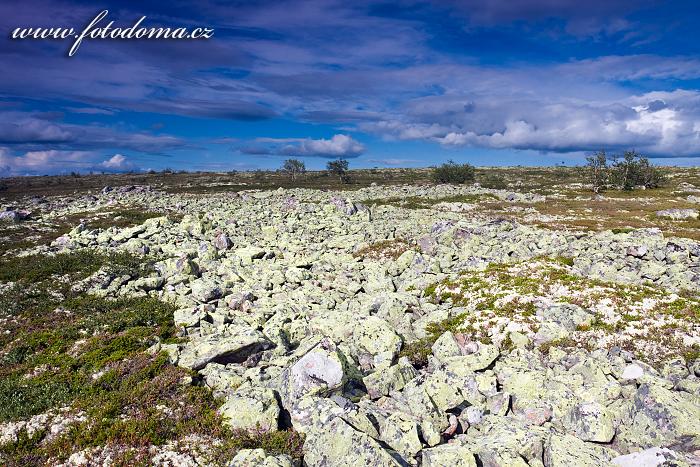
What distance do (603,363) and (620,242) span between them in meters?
18.0

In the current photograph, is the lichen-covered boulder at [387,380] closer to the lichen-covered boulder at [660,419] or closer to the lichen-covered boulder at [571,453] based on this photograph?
the lichen-covered boulder at [571,453]

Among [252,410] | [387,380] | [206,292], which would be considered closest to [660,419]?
[387,380]

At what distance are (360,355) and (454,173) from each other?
11380cm

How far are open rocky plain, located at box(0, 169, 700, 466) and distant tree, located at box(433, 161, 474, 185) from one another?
93.5 m

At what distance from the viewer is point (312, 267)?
1055 inches

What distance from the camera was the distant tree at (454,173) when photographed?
12100cm

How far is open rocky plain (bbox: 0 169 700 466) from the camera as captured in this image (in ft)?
31.5

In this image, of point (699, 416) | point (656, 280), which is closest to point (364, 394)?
point (699, 416)

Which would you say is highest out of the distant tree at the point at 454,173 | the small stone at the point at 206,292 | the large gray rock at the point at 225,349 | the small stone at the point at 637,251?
the distant tree at the point at 454,173

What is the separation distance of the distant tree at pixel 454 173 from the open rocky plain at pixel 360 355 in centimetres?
9346

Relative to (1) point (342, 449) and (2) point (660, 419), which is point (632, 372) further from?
(1) point (342, 449)

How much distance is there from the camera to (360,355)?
567 inches

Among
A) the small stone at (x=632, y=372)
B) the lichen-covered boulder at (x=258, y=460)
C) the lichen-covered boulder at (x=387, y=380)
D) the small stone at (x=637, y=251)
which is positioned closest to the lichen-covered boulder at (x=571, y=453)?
the small stone at (x=632, y=372)

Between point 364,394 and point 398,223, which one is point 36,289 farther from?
point 398,223
